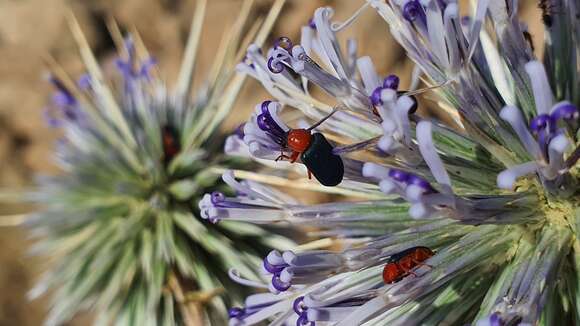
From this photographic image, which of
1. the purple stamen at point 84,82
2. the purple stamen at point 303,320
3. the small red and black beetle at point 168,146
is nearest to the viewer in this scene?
the purple stamen at point 303,320

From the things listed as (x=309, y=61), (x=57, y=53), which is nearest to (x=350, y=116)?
(x=309, y=61)

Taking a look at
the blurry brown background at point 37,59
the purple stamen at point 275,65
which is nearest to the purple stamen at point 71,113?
the purple stamen at point 275,65

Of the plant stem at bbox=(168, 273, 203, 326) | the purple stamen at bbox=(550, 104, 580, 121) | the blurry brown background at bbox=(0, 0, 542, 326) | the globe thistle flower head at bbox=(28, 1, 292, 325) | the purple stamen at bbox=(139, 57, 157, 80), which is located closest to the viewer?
the purple stamen at bbox=(550, 104, 580, 121)

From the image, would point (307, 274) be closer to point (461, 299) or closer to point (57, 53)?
point (461, 299)

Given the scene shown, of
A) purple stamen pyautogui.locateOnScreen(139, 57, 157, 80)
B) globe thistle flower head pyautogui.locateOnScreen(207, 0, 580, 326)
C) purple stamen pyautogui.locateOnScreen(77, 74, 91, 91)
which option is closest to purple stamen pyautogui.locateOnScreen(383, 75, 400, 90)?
globe thistle flower head pyautogui.locateOnScreen(207, 0, 580, 326)

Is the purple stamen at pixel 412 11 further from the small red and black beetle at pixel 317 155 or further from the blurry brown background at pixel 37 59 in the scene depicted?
the blurry brown background at pixel 37 59

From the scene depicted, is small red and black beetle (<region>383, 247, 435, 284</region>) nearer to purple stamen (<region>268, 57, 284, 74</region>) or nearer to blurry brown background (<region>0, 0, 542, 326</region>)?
purple stamen (<region>268, 57, 284, 74</region>)

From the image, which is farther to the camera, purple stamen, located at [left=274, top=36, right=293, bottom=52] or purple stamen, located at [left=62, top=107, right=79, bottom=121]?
purple stamen, located at [left=62, top=107, right=79, bottom=121]
